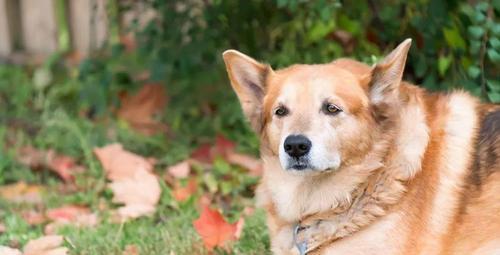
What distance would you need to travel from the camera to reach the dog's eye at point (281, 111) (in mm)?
3795

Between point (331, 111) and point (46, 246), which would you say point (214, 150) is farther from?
point (331, 111)

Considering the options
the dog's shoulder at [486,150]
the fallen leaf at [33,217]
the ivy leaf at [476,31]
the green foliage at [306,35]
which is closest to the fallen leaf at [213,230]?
the fallen leaf at [33,217]

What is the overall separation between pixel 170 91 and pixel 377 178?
10.2 feet

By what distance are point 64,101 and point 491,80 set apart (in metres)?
3.71

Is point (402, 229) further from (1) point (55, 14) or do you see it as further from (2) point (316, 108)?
(1) point (55, 14)

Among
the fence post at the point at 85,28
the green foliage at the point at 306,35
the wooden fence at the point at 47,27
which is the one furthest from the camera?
the wooden fence at the point at 47,27

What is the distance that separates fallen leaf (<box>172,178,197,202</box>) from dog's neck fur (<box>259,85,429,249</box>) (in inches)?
58.0

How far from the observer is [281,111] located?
3.81 m

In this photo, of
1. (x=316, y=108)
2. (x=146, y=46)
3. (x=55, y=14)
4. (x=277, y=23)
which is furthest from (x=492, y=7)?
(x=55, y=14)

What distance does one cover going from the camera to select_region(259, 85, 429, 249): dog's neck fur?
373 centimetres

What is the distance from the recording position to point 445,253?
367 centimetres

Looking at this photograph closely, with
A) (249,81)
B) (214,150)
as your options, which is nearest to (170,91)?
(214,150)

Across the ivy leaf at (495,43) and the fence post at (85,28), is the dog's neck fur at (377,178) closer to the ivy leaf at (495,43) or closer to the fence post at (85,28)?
the ivy leaf at (495,43)

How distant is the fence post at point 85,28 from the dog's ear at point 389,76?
4.17m
